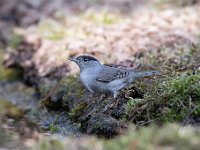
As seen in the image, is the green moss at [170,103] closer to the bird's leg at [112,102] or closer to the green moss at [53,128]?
the bird's leg at [112,102]

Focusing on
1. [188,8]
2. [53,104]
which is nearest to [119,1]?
[188,8]

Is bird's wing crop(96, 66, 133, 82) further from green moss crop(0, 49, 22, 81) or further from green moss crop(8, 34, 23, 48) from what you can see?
green moss crop(8, 34, 23, 48)

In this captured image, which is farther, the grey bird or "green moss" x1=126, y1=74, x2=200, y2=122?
the grey bird

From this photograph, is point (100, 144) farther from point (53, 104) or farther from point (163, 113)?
point (53, 104)

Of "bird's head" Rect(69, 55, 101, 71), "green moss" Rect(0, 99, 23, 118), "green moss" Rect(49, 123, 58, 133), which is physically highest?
"bird's head" Rect(69, 55, 101, 71)

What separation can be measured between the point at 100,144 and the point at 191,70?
332 cm

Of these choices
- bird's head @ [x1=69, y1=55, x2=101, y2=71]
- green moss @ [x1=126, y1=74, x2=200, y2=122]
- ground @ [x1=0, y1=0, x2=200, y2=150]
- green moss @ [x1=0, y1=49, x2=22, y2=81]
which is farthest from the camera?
green moss @ [x1=0, y1=49, x2=22, y2=81]

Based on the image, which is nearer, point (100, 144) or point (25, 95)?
point (100, 144)

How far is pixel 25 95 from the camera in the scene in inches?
427

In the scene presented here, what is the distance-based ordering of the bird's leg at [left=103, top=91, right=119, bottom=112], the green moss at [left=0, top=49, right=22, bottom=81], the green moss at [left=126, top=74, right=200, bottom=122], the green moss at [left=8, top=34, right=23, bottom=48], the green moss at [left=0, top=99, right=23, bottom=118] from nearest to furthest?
the green moss at [left=126, top=74, right=200, bottom=122] → the bird's leg at [left=103, top=91, right=119, bottom=112] → the green moss at [left=0, top=99, right=23, bottom=118] → the green moss at [left=0, top=49, right=22, bottom=81] → the green moss at [left=8, top=34, right=23, bottom=48]

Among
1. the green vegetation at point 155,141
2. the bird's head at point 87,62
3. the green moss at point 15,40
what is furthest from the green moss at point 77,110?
the green moss at point 15,40

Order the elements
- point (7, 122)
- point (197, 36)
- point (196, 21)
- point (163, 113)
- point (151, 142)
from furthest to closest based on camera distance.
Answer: point (196, 21), point (197, 36), point (7, 122), point (163, 113), point (151, 142)

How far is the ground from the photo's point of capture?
20.3ft

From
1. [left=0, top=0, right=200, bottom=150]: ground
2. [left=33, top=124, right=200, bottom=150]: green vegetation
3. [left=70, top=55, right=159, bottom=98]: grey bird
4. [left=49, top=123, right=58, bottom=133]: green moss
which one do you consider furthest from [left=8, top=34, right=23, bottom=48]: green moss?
[left=33, top=124, right=200, bottom=150]: green vegetation
